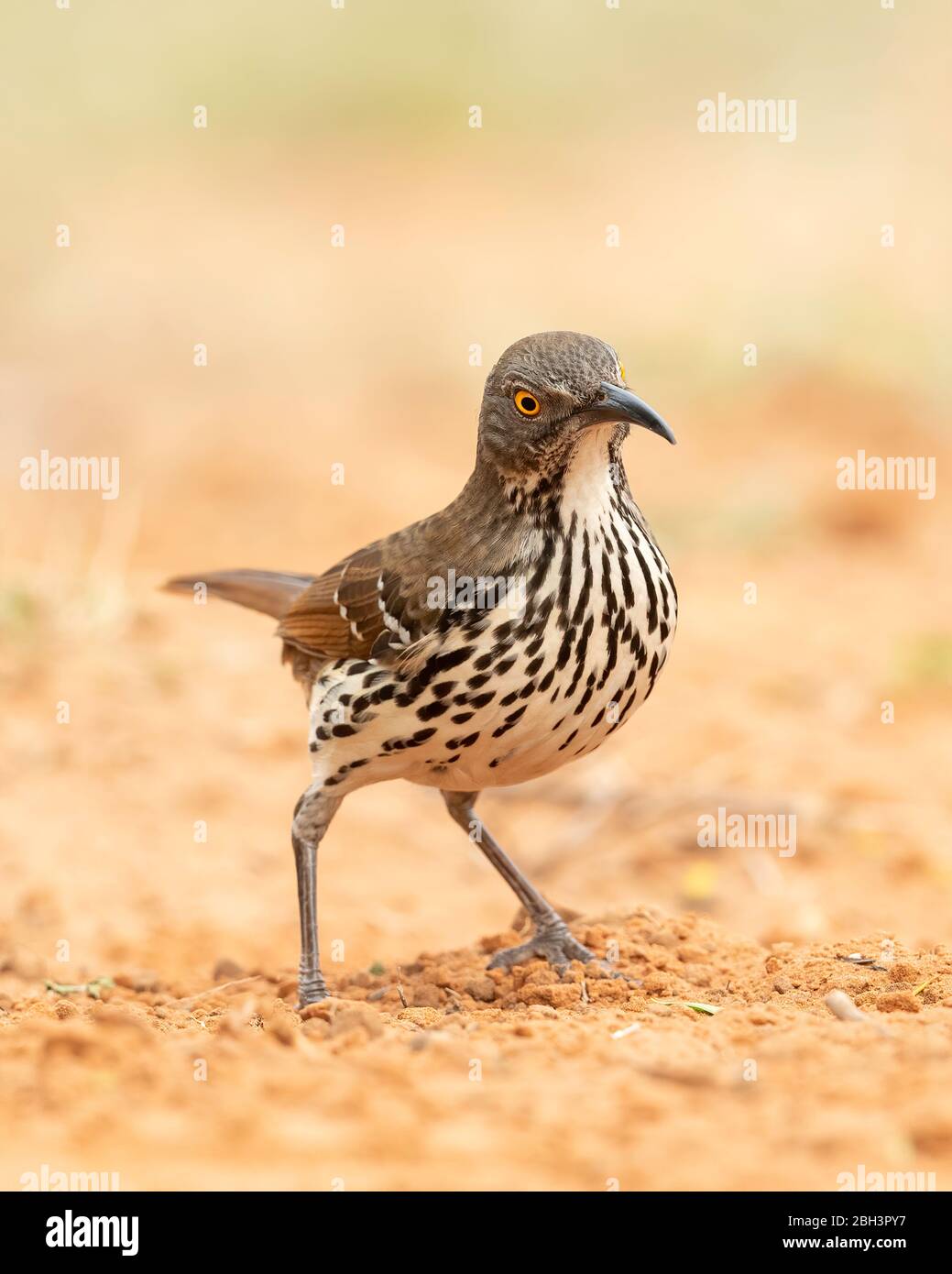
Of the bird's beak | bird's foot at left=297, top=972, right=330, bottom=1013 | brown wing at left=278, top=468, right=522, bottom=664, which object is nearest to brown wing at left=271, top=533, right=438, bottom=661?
brown wing at left=278, top=468, right=522, bottom=664

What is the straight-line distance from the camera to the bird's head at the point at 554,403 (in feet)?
14.2

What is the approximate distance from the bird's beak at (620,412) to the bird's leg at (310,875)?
1413mm

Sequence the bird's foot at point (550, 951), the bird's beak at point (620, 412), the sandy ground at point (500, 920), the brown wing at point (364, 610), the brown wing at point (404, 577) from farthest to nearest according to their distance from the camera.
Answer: the bird's foot at point (550, 951) < the brown wing at point (364, 610) < the brown wing at point (404, 577) < the bird's beak at point (620, 412) < the sandy ground at point (500, 920)

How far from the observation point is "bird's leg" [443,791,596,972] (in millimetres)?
5047

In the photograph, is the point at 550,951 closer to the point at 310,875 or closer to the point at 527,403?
the point at 310,875

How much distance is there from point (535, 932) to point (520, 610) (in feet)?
4.28

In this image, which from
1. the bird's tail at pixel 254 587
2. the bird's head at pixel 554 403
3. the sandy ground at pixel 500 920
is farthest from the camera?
the bird's tail at pixel 254 587

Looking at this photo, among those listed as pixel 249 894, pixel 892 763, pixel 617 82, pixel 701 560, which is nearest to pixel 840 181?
pixel 617 82

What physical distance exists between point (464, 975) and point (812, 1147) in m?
2.12

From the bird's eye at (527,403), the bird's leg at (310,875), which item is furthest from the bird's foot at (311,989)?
the bird's eye at (527,403)

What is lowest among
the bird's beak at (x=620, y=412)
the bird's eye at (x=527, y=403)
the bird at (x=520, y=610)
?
the bird at (x=520, y=610)

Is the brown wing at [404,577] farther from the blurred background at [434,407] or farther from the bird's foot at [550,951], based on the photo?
the blurred background at [434,407]

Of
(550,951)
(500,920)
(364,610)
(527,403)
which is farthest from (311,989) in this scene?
(500,920)
